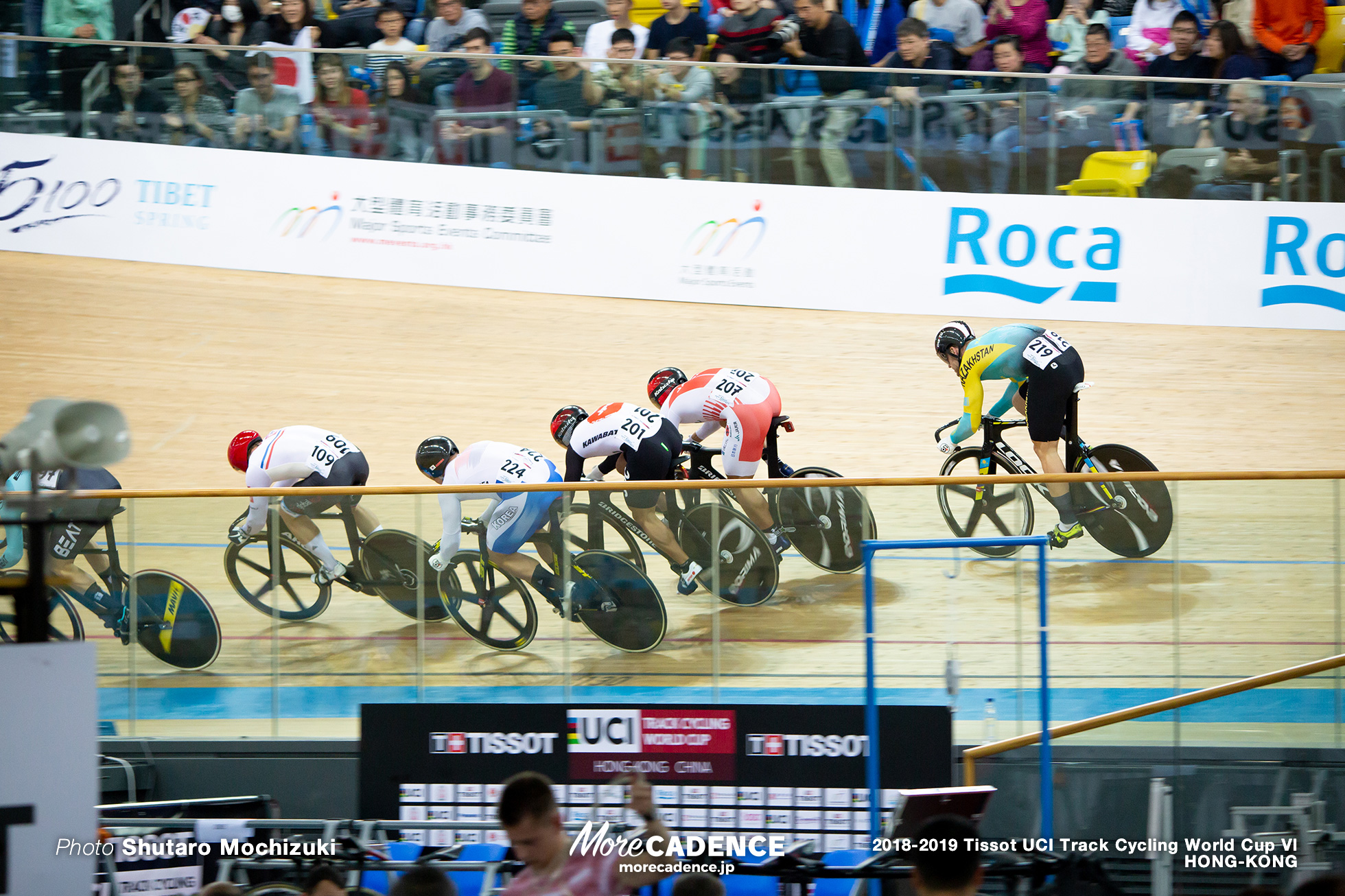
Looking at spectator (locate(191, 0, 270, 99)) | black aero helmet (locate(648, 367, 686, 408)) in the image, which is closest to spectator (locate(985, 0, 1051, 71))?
black aero helmet (locate(648, 367, 686, 408))

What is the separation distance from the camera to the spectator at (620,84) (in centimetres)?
1139

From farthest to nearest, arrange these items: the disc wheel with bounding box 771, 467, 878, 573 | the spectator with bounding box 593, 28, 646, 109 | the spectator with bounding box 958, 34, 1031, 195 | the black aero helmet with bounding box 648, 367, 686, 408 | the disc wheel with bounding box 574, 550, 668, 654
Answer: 1. the spectator with bounding box 593, 28, 646, 109
2. the spectator with bounding box 958, 34, 1031, 195
3. the black aero helmet with bounding box 648, 367, 686, 408
4. the disc wheel with bounding box 574, 550, 668, 654
5. the disc wheel with bounding box 771, 467, 878, 573

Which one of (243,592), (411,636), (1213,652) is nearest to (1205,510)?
(1213,652)

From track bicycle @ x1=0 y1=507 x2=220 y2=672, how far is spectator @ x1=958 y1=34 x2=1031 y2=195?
6765 mm

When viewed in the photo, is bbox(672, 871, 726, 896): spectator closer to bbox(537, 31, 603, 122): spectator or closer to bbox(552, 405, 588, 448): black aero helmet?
bbox(552, 405, 588, 448): black aero helmet

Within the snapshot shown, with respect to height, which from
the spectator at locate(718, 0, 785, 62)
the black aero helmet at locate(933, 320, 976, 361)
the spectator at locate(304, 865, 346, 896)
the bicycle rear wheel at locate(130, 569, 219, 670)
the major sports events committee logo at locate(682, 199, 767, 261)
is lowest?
the spectator at locate(304, 865, 346, 896)

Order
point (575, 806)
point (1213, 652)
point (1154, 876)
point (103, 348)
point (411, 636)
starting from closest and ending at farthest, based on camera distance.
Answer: point (1154, 876) → point (575, 806) → point (1213, 652) → point (411, 636) → point (103, 348)

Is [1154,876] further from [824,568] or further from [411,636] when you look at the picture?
[411,636]

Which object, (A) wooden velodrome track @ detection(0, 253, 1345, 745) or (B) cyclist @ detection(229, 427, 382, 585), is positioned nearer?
(A) wooden velodrome track @ detection(0, 253, 1345, 745)

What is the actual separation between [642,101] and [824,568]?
232 inches

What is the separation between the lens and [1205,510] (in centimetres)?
643

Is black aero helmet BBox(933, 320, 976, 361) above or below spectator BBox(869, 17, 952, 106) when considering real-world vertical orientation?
below

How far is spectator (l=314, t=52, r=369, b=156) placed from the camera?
11.7 meters

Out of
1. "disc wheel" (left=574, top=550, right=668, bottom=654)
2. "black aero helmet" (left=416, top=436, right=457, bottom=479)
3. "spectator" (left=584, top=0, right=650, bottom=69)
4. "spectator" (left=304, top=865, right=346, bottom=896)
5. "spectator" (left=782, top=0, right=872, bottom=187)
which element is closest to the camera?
"spectator" (left=304, top=865, right=346, bottom=896)
